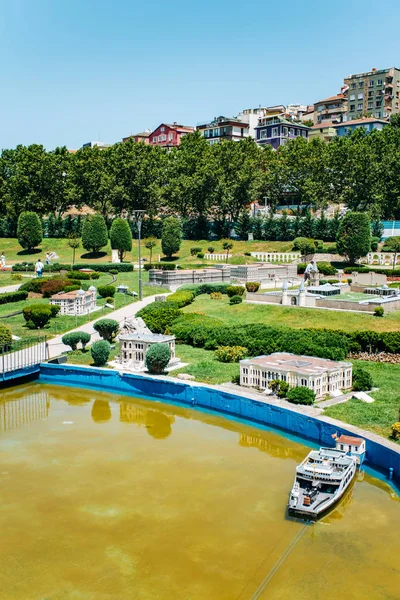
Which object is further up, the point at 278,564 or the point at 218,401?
the point at 218,401

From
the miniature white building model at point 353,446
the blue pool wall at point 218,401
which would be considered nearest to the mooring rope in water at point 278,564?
the miniature white building model at point 353,446

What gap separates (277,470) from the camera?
20.6 metres

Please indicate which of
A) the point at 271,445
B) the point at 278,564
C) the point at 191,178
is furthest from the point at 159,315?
the point at 191,178

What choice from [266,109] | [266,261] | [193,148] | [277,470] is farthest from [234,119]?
[277,470]

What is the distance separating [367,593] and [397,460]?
632 cm

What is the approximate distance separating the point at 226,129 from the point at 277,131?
454 inches

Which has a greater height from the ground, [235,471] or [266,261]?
[266,261]

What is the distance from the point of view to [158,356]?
29.1m

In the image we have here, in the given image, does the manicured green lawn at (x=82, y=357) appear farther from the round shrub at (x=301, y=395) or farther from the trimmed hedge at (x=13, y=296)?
the trimmed hedge at (x=13, y=296)

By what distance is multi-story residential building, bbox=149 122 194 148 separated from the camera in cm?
11456

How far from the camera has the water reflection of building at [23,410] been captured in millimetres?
25328

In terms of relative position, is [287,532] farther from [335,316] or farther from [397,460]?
[335,316]

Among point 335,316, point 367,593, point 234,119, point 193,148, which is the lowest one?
point 367,593

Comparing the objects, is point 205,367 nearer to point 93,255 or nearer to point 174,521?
point 174,521
